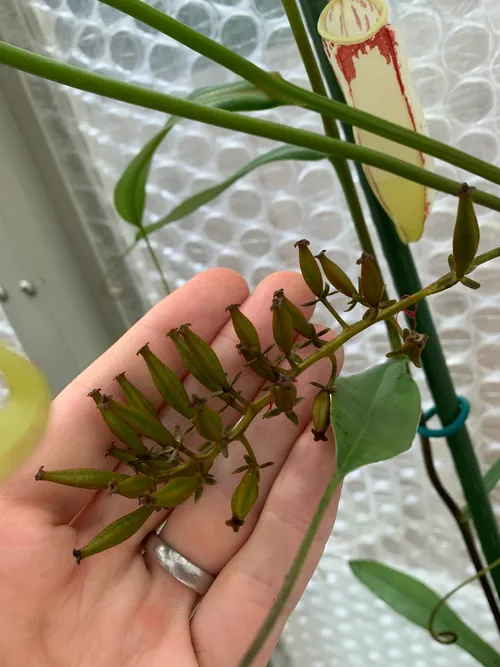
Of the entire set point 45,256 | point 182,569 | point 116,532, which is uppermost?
point 45,256

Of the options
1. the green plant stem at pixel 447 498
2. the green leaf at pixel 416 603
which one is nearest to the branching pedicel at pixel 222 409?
the green plant stem at pixel 447 498

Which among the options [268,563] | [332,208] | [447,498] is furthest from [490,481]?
[332,208]

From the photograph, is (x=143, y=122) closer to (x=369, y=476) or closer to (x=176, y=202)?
(x=176, y=202)

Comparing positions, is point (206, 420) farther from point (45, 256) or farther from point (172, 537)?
point (45, 256)

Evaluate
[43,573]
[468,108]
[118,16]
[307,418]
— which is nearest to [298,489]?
[307,418]

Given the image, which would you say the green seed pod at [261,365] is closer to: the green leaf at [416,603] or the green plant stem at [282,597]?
the green plant stem at [282,597]
